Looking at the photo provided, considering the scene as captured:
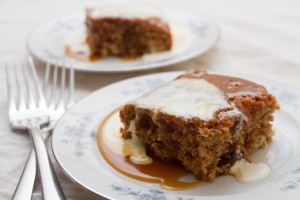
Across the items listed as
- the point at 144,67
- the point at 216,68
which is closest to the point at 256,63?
the point at 216,68

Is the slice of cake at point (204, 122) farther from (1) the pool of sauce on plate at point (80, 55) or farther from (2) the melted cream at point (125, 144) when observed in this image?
(1) the pool of sauce on plate at point (80, 55)

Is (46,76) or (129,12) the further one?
(129,12)

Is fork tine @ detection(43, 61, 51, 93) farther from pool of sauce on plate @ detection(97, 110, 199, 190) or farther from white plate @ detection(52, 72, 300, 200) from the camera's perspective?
pool of sauce on plate @ detection(97, 110, 199, 190)

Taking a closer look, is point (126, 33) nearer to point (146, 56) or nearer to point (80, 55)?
point (146, 56)

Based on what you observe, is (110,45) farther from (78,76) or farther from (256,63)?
(256,63)

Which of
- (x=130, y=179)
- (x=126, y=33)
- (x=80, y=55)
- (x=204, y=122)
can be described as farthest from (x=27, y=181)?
(x=126, y=33)

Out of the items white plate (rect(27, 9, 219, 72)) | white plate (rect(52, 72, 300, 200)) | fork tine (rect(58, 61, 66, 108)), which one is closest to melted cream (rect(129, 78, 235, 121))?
white plate (rect(52, 72, 300, 200))
